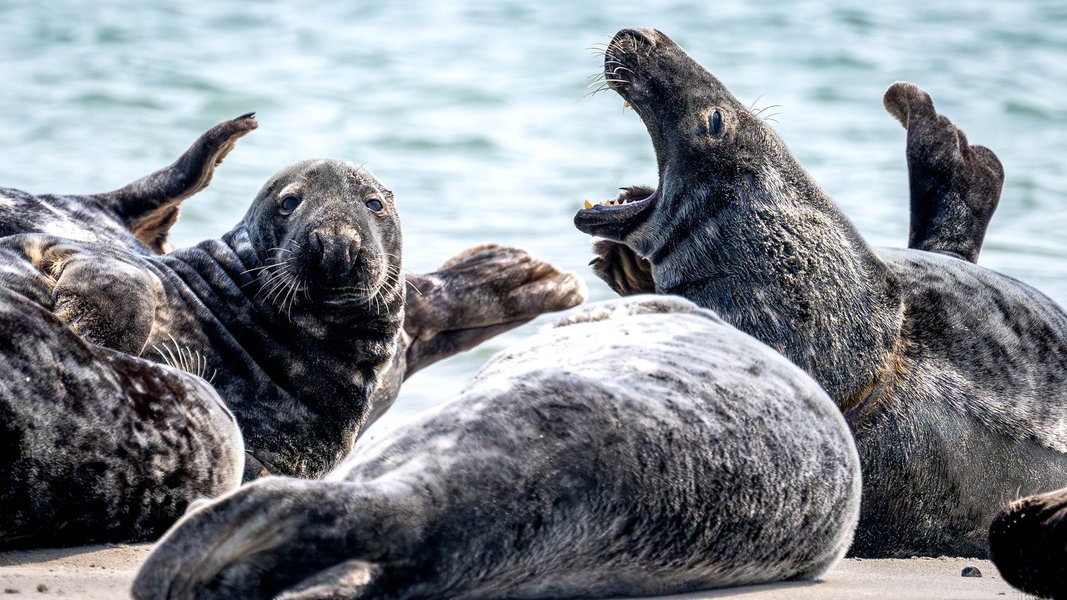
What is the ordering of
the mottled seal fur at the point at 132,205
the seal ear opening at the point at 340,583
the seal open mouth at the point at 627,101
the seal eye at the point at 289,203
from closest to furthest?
the seal ear opening at the point at 340,583
the seal eye at the point at 289,203
the seal open mouth at the point at 627,101
the mottled seal fur at the point at 132,205

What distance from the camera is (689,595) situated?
307 cm

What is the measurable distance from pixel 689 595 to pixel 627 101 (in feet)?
7.86

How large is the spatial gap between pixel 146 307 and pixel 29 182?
777 cm

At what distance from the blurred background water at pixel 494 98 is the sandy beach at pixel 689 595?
4268 mm

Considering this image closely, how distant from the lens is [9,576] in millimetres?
3189

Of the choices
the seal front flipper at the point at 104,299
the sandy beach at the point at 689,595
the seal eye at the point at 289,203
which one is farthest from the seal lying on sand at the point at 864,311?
the seal front flipper at the point at 104,299

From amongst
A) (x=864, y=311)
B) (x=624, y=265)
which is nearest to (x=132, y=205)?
(x=624, y=265)

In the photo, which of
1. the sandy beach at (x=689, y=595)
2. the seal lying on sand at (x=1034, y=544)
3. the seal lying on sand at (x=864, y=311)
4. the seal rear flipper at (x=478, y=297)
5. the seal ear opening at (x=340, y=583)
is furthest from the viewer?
the seal rear flipper at (x=478, y=297)

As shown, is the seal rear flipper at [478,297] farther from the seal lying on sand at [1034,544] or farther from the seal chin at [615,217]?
the seal lying on sand at [1034,544]

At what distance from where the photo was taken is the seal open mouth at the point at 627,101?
492 centimetres

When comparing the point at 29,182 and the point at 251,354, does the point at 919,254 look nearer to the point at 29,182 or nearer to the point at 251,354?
the point at 251,354

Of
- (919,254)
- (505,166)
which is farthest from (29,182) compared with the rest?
(919,254)

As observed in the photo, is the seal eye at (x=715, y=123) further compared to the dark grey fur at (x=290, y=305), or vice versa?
the seal eye at (x=715, y=123)

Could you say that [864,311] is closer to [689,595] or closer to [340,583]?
[689,595]
